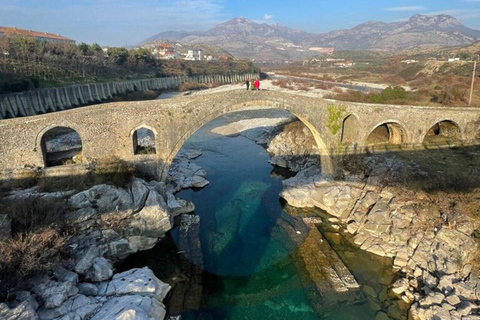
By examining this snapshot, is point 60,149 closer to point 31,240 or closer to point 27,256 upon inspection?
point 31,240

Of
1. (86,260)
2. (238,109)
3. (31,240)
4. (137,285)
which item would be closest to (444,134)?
(238,109)

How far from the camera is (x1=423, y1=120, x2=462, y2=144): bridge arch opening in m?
23.9

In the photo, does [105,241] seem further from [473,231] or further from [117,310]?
[473,231]

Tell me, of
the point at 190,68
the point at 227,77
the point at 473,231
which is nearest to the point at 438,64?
the point at 227,77

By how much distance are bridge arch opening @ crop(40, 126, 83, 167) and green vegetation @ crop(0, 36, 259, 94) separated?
6.84 m

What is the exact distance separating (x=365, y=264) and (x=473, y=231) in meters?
Result: 5.10

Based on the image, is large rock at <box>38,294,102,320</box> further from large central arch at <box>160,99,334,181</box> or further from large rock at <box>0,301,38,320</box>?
large central arch at <box>160,99,334,181</box>

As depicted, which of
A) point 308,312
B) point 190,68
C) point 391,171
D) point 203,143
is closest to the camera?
point 308,312

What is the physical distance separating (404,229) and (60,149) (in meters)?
22.2

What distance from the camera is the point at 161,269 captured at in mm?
15039

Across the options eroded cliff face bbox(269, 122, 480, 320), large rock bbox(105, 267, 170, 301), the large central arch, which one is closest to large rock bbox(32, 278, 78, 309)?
large rock bbox(105, 267, 170, 301)

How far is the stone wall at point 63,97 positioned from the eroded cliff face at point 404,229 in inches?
962

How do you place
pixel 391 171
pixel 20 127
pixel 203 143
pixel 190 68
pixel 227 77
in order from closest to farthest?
pixel 20 127 → pixel 391 171 → pixel 203 143 → pixel 190 68 → pixel 227 77

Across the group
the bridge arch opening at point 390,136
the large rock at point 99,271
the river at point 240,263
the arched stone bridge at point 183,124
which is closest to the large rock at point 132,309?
the river at point 240,263
